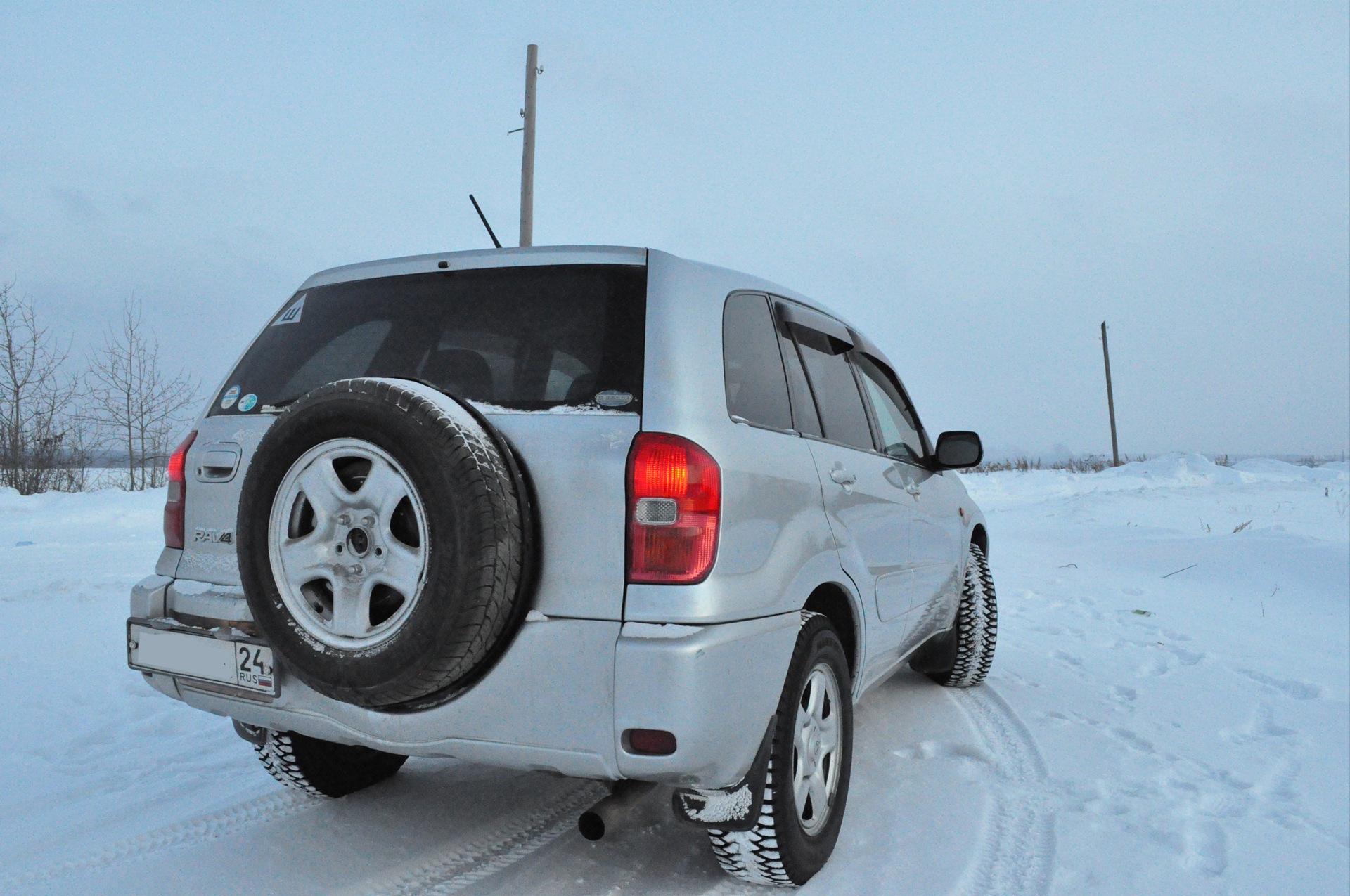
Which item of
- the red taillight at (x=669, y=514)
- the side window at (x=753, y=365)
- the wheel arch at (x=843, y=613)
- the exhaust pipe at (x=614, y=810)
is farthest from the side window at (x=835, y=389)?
the exhaust pipe at (x=614, y=810)

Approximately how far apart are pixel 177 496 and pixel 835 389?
7.41ft

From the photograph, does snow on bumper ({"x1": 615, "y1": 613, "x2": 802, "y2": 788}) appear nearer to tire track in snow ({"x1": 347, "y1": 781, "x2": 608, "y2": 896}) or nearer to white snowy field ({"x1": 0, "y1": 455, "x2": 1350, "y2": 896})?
white snowy field ({"x1": 0, "y1": 455, "x2": 1350, "y2": 896})

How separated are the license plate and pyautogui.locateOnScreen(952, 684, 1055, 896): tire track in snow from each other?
2.06 metres

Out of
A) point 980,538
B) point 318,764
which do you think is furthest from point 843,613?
point 980,538

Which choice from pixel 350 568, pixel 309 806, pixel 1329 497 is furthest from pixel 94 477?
pixel 1329 497

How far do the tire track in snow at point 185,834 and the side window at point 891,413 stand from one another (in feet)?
8.80

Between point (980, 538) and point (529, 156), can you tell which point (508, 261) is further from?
point (529, 156)

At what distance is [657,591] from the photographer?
2.09 m

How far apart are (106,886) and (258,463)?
136cm

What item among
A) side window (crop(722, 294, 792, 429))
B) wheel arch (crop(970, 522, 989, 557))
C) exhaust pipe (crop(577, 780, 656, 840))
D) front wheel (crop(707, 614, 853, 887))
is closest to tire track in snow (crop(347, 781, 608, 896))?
exhaust pipe (crop(577, 780, 656, 840))

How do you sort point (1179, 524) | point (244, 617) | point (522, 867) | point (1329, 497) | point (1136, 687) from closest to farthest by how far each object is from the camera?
point (244, 617) → point (522, 867) → point (1136, 687) → point (1179, 524) → point (1329, 497)

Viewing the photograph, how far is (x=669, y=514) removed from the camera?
2.11 meters

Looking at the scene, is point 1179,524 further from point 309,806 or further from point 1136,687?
point 309,806

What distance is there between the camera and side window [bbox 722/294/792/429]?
2506 millimetres
